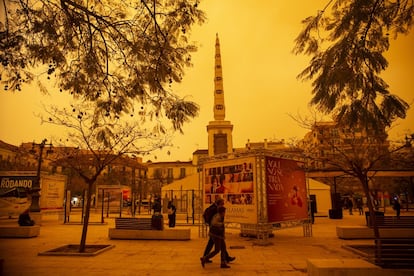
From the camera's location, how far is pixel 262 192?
1237 cm

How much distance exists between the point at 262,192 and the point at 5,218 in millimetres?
20858

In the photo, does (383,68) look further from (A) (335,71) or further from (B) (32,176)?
(B) (32,176)

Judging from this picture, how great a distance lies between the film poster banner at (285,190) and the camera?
12.6 metres

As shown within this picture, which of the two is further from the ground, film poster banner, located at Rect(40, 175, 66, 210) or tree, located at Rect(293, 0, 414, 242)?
tree, located at Rect(293, 0, 414, 242)

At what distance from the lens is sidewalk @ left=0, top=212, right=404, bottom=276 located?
7609mm

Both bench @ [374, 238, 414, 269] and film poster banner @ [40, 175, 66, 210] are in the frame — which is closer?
bench @ [374, 238, 414, 269]

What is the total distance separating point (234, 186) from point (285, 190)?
2221 mm

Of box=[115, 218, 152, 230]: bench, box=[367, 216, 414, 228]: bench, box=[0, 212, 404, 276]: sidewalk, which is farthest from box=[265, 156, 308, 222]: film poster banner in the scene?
box=[115, 218, 152, 230]: bench

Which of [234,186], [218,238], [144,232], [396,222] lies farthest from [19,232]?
[396,222]

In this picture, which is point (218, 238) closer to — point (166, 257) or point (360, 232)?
point (166, 257)

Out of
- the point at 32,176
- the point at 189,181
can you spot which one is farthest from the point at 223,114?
the point at 32,176

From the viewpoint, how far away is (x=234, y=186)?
13305mm

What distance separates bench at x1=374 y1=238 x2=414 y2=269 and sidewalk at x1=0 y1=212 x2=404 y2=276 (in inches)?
84.1

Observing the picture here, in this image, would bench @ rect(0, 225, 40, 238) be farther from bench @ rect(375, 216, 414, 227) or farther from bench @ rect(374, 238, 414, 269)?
bench @ rect(375, 216, 414, 227)
